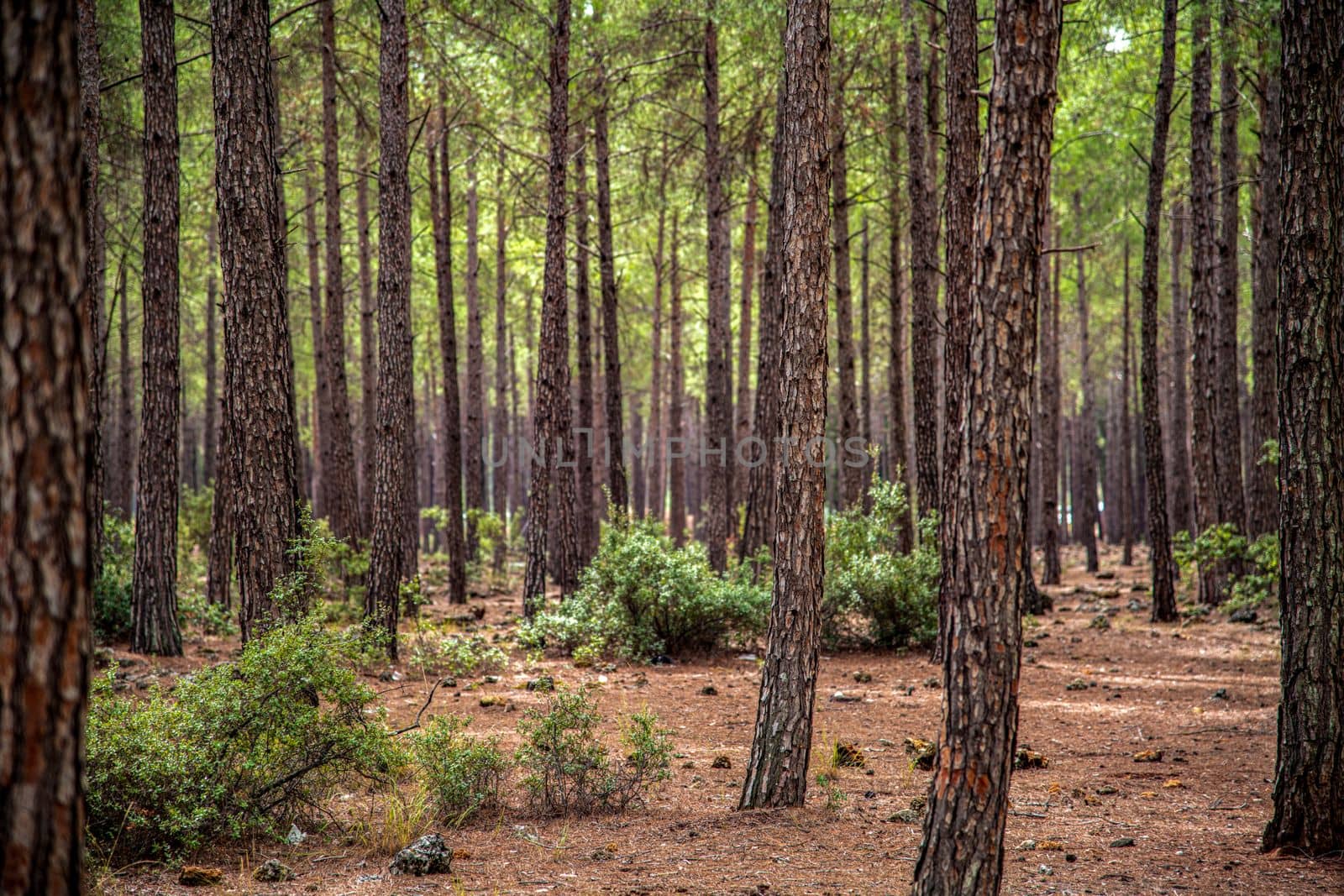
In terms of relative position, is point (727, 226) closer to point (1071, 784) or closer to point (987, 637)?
point (1071, 784)

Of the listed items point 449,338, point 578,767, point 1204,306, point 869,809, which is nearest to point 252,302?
point 578,767

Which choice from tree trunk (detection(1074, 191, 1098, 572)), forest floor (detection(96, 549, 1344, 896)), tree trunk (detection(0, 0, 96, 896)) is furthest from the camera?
tree trunk (detection(1074, 191, 1098, 572))

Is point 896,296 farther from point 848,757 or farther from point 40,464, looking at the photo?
point 40,464

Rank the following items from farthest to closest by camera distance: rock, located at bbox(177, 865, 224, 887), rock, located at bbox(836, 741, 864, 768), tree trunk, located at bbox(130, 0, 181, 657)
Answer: tree trunk, located at bbox(130, 0, 181, 657), rock, located at bbox(836, 741, 864, 768), rock, located at bbox(177, 865, 224, 887)

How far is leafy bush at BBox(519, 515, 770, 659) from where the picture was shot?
11.0 meters

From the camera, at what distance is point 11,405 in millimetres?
2107

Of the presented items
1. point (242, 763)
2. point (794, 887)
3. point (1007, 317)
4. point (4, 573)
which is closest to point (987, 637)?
point (1007, 317)

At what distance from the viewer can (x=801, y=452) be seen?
537cm

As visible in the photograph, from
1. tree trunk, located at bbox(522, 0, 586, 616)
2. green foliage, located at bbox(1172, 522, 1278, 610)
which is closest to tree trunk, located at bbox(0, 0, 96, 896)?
tree trunk, located at bbox(522, 0, 586, 616)

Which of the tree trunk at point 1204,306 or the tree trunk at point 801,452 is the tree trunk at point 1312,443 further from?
the tree trunk at point 1204,306

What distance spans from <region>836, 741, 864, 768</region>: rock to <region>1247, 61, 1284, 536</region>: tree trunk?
9127mm

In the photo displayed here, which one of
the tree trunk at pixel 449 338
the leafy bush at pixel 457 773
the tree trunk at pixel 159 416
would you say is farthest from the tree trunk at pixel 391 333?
the tree trunk at pixel 449 338

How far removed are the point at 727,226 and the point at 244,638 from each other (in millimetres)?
14667

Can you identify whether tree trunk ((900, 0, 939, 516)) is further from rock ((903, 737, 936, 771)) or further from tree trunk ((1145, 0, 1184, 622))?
rock ((903, 737, 936, 771))
